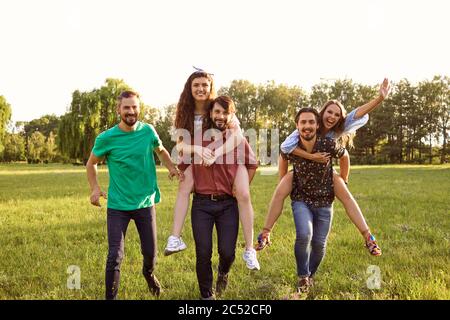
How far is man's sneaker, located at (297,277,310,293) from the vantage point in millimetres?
4566

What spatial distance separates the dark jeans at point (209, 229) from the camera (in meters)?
4.22

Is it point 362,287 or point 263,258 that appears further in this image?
point 263,258

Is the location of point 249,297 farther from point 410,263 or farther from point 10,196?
point 10,196

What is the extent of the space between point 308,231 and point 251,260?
0.64 meters

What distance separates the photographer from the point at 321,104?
60156 mm

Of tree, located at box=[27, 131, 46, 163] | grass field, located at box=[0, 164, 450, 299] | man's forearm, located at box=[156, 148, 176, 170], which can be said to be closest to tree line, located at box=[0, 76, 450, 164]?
tree, located at box=[27, 131, 46, 163]

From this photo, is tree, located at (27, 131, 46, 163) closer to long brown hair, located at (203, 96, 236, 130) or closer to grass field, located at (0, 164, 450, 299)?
grass field, located at (0, 164, 450, 299)

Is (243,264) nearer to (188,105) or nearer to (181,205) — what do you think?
(181,205)

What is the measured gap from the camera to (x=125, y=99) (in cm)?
439

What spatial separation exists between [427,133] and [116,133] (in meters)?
62.4

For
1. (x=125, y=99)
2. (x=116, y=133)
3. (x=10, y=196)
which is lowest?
(x=10, y=196)

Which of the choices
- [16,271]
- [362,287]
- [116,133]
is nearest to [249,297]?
[362,287]

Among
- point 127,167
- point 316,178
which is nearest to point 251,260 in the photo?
point 316,178
